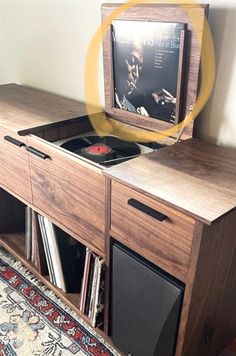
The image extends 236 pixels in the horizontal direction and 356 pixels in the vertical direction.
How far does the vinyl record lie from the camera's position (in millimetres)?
1219

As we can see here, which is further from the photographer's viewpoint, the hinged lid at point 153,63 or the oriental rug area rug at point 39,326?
the oriental rug area rug at point 39,326

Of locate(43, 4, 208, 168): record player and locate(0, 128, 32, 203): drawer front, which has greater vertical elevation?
locate(43, 4, 208, 168): record player

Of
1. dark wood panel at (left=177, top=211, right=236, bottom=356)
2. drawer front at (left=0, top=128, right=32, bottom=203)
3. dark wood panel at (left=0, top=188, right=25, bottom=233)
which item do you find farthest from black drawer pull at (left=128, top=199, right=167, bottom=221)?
dark wood panel at (left=0, top=188, right=25, bottom=233)

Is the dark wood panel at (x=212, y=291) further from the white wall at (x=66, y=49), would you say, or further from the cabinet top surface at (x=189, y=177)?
the white wall at (x=66, y=49)

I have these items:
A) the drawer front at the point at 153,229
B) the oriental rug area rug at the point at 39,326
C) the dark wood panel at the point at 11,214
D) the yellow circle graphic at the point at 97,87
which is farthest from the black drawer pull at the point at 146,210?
the dark wood panel at the point at 11,214

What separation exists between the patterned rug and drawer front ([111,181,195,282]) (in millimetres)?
552

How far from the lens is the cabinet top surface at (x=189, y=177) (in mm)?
833

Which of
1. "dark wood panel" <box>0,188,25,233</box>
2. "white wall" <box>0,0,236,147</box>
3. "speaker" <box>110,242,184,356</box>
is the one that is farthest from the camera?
"dark wood panel" <box>0,188,25,233</box>

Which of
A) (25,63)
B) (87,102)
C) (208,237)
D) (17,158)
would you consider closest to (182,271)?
(208,237)

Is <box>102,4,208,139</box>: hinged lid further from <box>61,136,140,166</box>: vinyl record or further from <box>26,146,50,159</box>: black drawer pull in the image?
<box>26,146,50,159</box>: black drawer pull

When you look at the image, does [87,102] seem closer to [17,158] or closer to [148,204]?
[17,158]

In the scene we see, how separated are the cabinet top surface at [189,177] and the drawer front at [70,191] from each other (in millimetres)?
122

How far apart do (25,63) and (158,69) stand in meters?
0.96

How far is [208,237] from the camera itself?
0.85 meters
